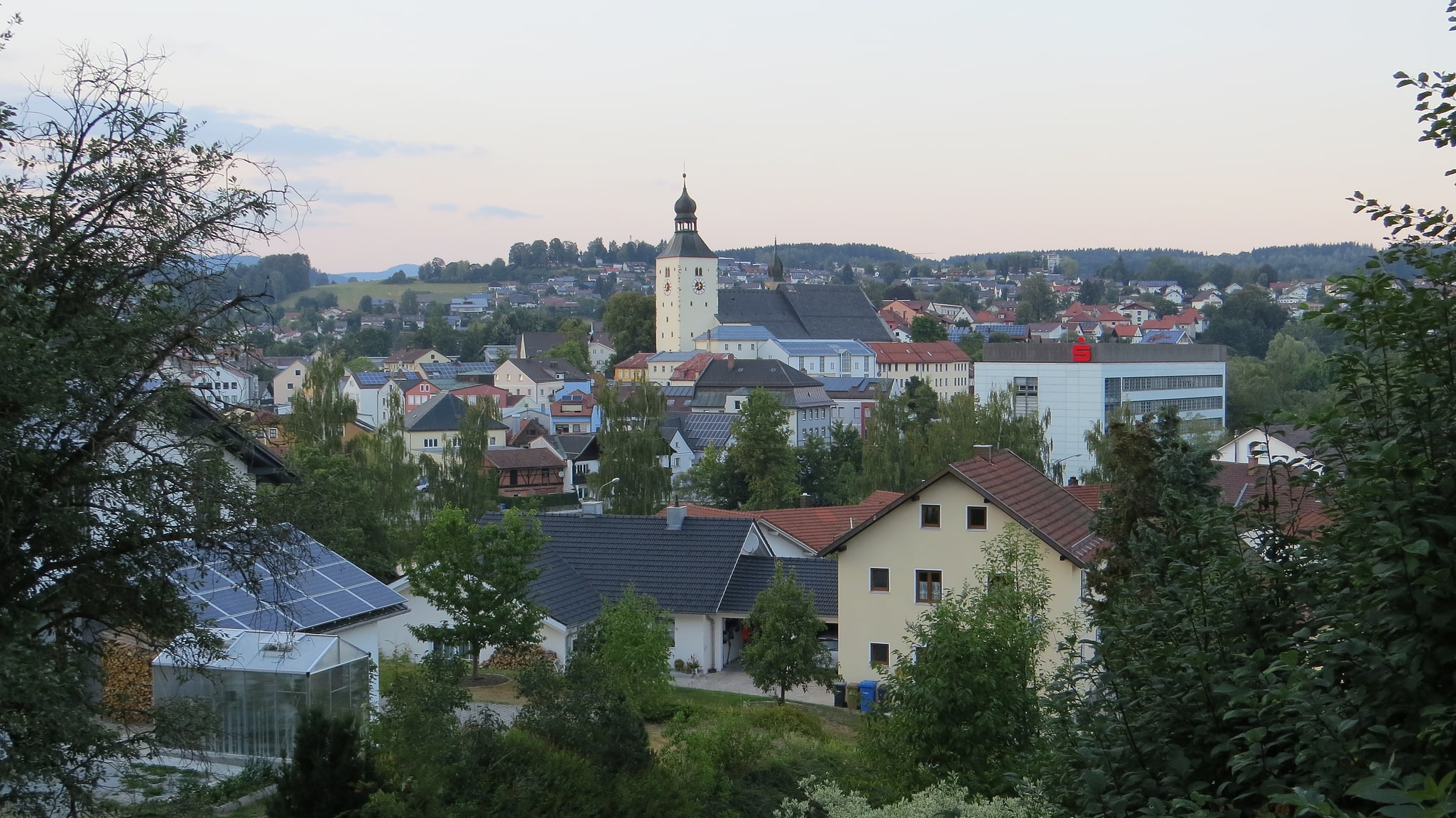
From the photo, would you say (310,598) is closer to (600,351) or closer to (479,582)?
(479,582)

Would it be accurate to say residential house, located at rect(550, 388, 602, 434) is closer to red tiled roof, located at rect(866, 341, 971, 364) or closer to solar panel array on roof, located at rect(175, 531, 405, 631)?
red tiled roof, located at rect(866, 341, 971, 364)

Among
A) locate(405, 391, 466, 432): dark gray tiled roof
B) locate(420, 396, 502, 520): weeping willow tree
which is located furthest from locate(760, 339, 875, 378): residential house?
locate(420, 396, 502, 520): weeping willow tree

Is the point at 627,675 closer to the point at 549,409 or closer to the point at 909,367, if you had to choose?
the point at 549,409

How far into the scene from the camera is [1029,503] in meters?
27.0

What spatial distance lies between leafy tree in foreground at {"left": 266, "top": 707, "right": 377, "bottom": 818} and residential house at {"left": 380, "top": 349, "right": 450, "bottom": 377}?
154389mm

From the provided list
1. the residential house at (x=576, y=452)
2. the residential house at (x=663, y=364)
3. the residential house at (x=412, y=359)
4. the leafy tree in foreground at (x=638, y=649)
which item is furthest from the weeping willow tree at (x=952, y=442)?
the residential house at (x=412, y=359)

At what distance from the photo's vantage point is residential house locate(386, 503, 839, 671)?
31438mm

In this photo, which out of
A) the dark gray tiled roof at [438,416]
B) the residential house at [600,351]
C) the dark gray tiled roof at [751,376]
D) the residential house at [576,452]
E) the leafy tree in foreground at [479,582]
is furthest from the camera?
the residential house at [600,351]

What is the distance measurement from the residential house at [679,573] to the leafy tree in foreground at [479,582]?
5.15 meters

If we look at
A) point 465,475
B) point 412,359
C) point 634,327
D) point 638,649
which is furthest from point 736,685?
point 412,359

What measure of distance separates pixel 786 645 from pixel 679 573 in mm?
6871

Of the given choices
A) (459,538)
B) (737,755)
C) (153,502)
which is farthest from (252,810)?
(459,538)

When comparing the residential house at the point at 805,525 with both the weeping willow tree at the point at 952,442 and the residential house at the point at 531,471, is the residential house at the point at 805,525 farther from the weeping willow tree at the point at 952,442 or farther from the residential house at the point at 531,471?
the residential house at the point at 531,471

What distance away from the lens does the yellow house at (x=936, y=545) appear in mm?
26031
